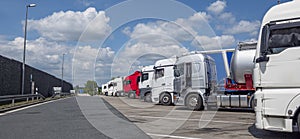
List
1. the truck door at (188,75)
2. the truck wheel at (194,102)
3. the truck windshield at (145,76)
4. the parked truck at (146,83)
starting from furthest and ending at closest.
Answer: the truck windshield at (145,76) < the parked truck at (146,83) < the truck door at (188,75) < the truck wheel at (194,102)

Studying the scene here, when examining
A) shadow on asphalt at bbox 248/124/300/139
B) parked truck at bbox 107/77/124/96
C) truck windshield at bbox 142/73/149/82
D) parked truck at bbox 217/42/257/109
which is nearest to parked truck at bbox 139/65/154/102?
truck windshield at bbox 142/73/149/82

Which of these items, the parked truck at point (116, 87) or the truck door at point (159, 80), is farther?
the parked truck at point (116, 87)

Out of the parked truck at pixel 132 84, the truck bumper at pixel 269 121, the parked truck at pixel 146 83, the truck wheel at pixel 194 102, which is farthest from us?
the parked truck at pixel 132 84

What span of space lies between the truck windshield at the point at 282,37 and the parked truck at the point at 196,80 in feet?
27.4

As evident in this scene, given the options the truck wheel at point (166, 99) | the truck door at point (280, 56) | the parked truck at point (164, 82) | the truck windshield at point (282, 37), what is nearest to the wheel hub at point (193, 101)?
the parked truck at point (164, 82)

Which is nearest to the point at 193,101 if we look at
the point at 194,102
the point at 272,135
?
the point at 194,102

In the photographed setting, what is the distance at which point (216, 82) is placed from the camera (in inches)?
600

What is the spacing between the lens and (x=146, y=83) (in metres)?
23.5

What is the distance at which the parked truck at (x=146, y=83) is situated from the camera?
22469 mm

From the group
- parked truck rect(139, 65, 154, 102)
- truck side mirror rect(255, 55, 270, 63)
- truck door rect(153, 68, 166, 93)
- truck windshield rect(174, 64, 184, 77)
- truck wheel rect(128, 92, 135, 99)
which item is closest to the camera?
truck side mirror rect(255, 55, 270, 63)

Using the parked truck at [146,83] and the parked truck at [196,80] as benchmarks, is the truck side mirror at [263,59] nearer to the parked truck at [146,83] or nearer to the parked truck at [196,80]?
the parked truck at [196,80]

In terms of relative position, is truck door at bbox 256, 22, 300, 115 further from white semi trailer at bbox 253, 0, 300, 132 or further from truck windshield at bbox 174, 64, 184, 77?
truck windshield at bbox 174, 64, 184, 77

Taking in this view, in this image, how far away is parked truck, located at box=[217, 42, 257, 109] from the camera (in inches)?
415

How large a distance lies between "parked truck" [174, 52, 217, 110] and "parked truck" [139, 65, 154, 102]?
670 centimetres
